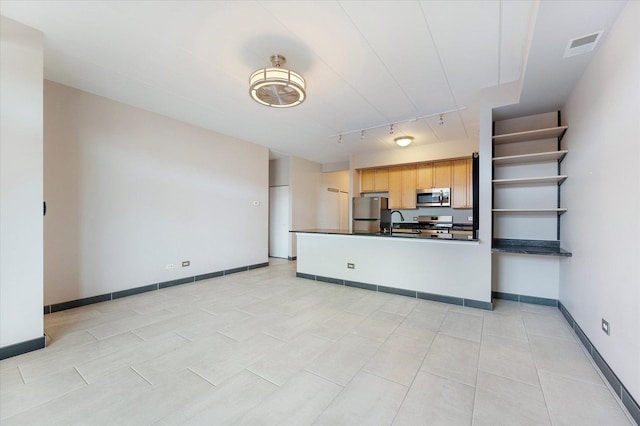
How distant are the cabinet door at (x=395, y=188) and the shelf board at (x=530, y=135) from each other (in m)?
2.82

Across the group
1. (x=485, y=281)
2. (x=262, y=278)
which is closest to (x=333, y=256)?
(x=262, y=278)

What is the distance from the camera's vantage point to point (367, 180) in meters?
6.86

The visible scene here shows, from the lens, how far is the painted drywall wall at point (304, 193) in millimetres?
7008

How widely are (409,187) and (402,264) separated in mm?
Answer: 2953

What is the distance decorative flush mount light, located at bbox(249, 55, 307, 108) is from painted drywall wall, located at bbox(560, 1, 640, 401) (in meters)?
2.41

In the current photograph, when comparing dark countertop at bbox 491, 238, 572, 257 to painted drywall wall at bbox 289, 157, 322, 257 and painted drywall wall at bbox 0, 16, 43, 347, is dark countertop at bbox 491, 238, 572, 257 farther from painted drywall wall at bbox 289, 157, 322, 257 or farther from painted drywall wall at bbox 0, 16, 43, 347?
painted drywall wall at bbox 0, 16, 43, 347

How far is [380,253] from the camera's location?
4.09 m

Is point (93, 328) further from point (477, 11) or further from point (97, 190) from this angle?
point (477, 11)

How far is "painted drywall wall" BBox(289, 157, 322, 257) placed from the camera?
701 centimetres

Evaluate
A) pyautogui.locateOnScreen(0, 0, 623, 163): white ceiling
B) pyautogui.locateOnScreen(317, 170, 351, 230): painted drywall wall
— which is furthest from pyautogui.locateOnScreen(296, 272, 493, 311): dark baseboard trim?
pyautogui.locateOnScreen(317, 170, 351, 230): painted drywall wall

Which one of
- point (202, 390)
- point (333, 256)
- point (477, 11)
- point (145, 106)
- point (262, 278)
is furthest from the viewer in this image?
point (262, 278)

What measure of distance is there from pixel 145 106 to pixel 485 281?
5.43 meters

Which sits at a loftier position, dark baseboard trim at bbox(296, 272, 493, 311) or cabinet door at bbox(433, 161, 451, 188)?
cabinet door at bbox(433, 161, 451, 188)

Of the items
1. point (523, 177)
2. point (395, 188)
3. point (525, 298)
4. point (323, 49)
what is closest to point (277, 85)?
point (323, 49)
